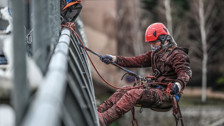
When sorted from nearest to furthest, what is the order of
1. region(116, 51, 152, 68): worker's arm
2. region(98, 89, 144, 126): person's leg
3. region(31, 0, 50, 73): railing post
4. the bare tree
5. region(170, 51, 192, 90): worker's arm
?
region(31, 0, 50, 73): railing post
region(98, 89, 144, 126): person's leg
region(170, 51, 192, 90): worker's arm
region(116, 51, 152, 68): worker's arm
the bare tree

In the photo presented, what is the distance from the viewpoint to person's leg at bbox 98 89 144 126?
516 centimetres


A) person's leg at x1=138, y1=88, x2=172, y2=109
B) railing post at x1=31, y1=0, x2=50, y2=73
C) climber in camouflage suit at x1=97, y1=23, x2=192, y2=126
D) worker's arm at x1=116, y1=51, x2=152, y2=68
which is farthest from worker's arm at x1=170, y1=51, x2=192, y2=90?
railing post at x1=31, y1=0, x2=50, y2=73

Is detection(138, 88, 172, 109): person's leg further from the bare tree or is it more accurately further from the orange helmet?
the bare tree

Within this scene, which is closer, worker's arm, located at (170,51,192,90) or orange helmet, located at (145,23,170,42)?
worker's arm, located at (170,51,192,90)

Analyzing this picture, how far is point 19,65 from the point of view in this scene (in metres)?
2.13

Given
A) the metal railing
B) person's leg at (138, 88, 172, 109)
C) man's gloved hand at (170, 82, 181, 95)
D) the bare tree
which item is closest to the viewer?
the metal railing

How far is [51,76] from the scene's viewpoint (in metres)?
2.34

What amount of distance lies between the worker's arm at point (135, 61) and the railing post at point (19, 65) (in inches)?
185

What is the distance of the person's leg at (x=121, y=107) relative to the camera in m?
5.16

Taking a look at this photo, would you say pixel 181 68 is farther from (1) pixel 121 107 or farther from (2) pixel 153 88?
(1) pixel 121 107

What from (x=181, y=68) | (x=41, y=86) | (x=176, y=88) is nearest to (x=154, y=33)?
(x=181, y=68)

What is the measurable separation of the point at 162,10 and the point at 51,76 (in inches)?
1228

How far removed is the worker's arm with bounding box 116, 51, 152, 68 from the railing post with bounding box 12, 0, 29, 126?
4697mm

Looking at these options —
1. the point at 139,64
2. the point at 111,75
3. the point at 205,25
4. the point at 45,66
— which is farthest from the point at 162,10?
the point at 45,66
